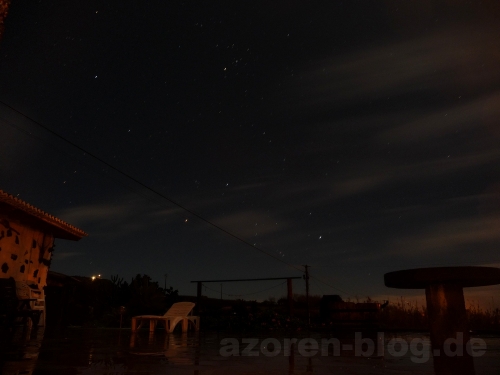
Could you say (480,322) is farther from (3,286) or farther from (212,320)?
(3,286)

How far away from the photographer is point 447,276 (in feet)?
12.8

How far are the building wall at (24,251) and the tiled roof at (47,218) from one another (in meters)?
0.54

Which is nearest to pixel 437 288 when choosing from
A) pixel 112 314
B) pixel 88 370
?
pixel 88 370

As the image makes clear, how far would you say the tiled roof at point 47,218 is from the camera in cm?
940

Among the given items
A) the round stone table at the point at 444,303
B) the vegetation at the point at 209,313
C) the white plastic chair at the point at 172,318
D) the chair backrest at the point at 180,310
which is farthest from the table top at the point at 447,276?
the vegetation at the point at 209,313

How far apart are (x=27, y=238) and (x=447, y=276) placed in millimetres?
10894

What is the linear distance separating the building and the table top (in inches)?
334

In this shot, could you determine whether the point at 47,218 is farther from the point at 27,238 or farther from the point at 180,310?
the point at 180,310

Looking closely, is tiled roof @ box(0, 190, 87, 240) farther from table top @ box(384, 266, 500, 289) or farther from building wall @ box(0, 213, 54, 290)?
table top @ box(384, 266, 500, 289)

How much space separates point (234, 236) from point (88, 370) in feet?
51.6

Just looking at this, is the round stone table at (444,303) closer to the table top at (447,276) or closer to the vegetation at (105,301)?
the table top at (447,276)

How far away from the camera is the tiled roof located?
9398mm

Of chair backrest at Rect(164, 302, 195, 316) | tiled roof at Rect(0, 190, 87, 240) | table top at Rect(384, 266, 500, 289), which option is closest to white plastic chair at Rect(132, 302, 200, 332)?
chair backrest at Rect(164, 302, 195, 316)

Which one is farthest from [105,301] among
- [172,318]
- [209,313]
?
[172,318]
